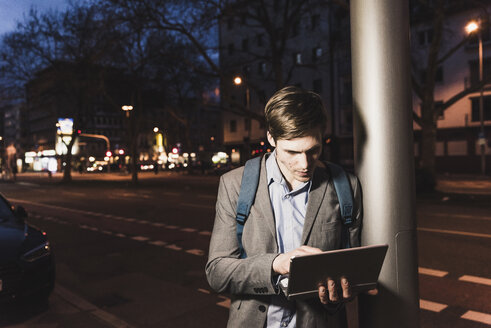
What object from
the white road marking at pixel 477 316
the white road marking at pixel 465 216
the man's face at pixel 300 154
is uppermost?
the man's face at pixel 300 154

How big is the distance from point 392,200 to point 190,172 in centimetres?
4935

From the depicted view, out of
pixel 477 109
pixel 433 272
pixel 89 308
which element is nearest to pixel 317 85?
pixel 477 109

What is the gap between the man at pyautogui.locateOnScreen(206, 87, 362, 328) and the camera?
171cm

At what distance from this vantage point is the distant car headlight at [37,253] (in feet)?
16.4

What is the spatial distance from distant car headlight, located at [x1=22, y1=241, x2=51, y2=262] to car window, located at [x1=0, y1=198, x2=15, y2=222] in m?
0.85

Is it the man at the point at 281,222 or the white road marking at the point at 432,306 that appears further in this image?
the white road marking at the point at 432,306

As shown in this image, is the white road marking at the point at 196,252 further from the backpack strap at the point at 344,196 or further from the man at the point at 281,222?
the backpack strap at the point at 344,196

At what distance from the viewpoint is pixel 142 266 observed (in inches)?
296

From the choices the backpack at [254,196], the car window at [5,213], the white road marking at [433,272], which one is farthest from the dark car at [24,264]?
the white road marking at [433,272]

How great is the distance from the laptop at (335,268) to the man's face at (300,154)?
1.32 feet

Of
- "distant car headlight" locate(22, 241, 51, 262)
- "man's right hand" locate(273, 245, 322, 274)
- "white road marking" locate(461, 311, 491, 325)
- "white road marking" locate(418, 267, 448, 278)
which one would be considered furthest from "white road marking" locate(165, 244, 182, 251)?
"man's right hand" locate(273, 245, 322, 274)

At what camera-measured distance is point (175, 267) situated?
24.3ft

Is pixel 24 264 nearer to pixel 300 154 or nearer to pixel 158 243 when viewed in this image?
pixel 300 154

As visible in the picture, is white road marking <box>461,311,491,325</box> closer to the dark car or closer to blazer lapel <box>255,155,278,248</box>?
blazer lapel <box>255,155,278,248</box>
